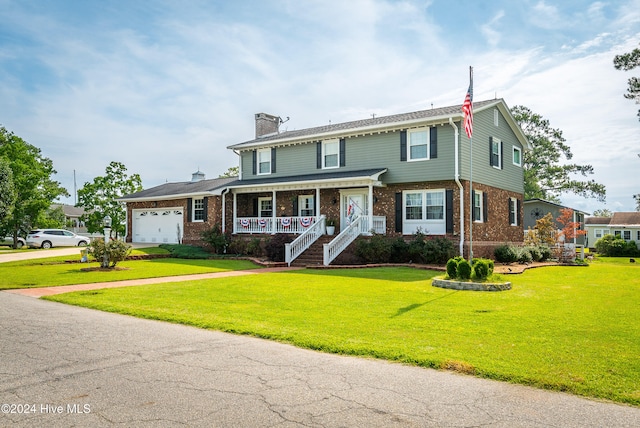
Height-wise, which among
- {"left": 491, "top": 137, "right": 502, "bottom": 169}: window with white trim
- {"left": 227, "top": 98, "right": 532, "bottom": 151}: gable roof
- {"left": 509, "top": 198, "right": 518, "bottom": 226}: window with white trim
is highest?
{"left": 227, "top": 98, "right": 532, "bottom": 151}: gable roof

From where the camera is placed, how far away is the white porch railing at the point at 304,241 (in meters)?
20.6

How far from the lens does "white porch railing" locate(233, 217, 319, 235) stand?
23489 millimetres

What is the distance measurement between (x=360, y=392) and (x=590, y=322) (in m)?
5.22

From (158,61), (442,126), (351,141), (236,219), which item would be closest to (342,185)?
(351,141)

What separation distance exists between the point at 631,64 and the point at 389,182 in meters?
17.4

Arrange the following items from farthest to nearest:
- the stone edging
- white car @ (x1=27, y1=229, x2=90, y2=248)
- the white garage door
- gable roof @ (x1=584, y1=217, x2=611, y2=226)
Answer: gable roof @ (x1=584, y1=217, x2=611, y2=226) < white car @ (x1=27, y1=229, x2=90, y2=248) < the white garage door < the stone edging

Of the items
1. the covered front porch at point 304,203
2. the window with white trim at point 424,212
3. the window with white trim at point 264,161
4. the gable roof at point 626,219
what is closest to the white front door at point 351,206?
the covered front porch at point 304,203

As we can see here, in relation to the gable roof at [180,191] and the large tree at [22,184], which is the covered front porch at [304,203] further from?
the large tree at [22,184]

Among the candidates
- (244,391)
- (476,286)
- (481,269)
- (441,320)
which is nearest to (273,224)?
(481,269)

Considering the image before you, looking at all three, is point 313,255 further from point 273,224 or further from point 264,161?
point 264,161

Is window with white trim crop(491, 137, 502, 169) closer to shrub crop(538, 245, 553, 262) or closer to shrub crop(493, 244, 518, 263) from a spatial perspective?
shrub crop(493, 244, 518, 263)

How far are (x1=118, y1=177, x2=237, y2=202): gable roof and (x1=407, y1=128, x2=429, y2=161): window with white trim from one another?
10.8m

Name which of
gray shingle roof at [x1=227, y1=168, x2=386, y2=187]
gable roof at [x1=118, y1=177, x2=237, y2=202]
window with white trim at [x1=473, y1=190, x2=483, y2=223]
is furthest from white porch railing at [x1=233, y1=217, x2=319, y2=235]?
window with white trim at [x1=473, y1=190, x2=483, y2=223]

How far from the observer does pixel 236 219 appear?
2636 cm
